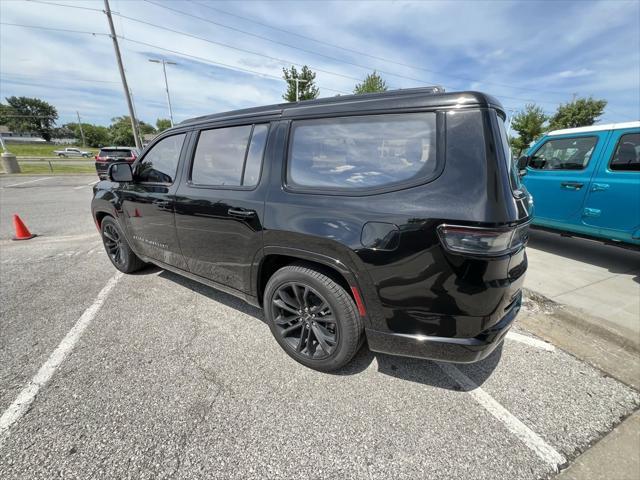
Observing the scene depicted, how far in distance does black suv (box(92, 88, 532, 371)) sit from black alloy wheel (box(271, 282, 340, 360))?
0.4 inches

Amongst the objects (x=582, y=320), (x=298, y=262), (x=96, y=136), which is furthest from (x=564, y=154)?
(x=96, y=136)

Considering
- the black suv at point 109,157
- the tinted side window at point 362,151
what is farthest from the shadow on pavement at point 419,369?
the black suv at point 109,157

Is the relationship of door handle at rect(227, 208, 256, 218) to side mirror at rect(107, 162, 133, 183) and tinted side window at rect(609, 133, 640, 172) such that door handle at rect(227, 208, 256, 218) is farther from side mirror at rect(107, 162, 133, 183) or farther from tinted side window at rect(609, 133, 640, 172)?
tinted side window at rect(609, 133, 640, 172)

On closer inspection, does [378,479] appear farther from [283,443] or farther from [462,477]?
[283,443]

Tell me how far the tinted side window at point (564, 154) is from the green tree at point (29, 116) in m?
130

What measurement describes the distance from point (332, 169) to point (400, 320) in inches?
41.5

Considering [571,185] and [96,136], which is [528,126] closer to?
[571,185]

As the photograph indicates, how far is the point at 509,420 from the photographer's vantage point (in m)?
1.84

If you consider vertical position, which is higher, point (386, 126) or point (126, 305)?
point (386, 126)

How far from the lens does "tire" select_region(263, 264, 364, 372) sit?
1.96 metres

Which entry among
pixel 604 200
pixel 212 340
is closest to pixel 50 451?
pixel 212 340

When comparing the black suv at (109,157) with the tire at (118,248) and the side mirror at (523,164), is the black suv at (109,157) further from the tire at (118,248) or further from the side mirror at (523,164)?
the side mirror at (523,164)

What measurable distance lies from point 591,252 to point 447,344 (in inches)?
200

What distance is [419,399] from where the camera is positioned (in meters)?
1.99
